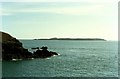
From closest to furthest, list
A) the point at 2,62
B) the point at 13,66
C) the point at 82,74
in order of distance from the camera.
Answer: the point at 82,74, the point at 13,66, the point at 2,62

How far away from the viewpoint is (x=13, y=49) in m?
68.2

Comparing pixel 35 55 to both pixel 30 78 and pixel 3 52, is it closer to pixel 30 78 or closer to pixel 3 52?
pixel 3 52

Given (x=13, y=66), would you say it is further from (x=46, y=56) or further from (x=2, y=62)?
(x=46, y=56)

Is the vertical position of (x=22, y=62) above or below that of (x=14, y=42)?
below

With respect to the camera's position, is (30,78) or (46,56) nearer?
(30,78)

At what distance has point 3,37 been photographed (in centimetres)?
7981

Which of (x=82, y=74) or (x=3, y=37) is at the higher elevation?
(x=3, y=37)

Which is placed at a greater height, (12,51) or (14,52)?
(12,51)

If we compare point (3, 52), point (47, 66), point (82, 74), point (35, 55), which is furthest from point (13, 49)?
point (82, 74)

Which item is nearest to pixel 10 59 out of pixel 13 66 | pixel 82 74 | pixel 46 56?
pixel 13 66

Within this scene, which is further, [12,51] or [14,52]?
[14,52]

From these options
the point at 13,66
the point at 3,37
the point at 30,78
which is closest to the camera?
the point at 30,78

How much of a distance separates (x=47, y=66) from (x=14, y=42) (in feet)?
58.3

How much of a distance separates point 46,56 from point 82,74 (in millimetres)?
28054
